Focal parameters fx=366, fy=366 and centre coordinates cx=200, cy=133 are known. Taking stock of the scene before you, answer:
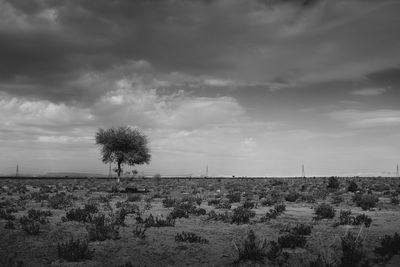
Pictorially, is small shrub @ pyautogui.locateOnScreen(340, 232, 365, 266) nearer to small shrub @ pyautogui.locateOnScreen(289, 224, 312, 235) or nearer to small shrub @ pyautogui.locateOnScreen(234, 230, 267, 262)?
small shrub @ pyautogui.locateOnScreen(289, 224, 312, 235)

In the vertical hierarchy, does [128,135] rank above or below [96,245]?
above

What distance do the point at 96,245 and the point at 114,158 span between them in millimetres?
43994

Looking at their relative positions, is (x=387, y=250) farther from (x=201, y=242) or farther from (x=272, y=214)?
(x=272, y=214)

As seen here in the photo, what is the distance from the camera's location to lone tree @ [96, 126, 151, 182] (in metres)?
52.0

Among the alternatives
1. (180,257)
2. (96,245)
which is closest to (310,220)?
(180,257)

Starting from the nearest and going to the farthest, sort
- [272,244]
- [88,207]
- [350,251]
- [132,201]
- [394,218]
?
1. [350,251]
2. [272,244]
3. [394,218]
4. [88,207]
5. [132,201]

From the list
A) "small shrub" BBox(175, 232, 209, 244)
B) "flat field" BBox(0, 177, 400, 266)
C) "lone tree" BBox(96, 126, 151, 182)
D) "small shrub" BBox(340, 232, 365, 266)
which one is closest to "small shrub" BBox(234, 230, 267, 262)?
"flat field" BBox(0, 177, 400, 266)

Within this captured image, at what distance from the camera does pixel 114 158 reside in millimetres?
52938

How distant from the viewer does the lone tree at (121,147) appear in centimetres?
5200

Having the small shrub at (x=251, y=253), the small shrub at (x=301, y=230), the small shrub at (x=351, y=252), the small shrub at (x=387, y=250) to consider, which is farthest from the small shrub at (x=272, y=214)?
the small shrub at (x=387, y=250)

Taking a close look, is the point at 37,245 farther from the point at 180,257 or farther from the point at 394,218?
the point at 394,218

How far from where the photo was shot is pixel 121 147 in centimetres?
5247

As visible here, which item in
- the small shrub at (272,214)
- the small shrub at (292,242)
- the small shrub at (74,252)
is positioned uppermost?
the small shrub at (272,214)

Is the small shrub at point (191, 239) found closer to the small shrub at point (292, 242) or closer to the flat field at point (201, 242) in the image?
the flat field at point (201, 242)
